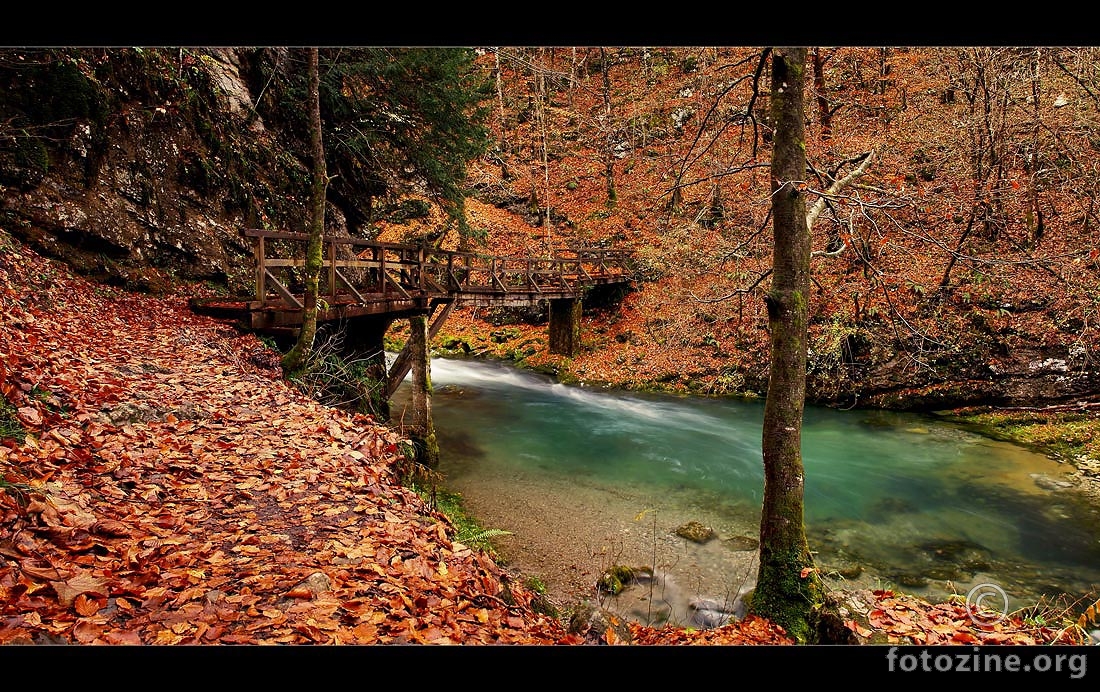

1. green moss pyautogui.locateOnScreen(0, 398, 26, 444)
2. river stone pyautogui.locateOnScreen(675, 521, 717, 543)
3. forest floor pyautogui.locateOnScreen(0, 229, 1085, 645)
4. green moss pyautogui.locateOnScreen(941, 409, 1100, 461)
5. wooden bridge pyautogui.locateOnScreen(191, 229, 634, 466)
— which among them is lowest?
river stone pyautogui.locateOnScreen(675, 521, 717, 543)

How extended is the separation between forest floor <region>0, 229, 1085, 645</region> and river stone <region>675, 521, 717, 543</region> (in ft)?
11.3

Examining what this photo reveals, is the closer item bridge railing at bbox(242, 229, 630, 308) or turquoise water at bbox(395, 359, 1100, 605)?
turquoise water at bbox(395, 359, 1100, 605)

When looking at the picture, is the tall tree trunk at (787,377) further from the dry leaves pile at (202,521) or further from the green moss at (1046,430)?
the green moss at (1046,430)

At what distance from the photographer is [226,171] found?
11.5 meters

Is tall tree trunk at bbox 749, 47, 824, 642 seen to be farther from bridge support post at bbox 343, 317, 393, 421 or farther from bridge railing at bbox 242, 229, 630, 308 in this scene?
bridge support post at bbox 343, 317, 393, 421

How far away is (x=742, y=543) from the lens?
850 cm

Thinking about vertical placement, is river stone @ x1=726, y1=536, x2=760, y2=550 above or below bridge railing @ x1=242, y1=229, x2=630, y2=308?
below

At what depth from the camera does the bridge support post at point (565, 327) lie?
21.2m

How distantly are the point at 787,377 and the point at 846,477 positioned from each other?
8.58 m

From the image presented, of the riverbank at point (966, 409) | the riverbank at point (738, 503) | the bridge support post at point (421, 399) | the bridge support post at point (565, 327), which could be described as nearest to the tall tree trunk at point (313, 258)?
the bridge support post at point (421, 399)

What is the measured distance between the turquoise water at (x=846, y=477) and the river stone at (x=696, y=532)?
71cm

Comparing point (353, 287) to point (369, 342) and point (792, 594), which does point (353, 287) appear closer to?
point (369, 342)

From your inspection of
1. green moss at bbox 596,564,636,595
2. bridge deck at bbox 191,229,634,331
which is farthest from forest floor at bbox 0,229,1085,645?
green moss at bbox 596,564,636,595

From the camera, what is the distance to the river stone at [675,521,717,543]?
862cm
